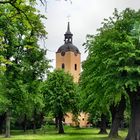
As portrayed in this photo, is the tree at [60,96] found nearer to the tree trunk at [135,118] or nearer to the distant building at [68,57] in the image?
the tree trunk at [135,118]

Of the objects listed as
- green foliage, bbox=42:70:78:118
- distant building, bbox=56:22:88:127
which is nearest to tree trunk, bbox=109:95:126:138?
green foliage, bbox=42:70:78:118

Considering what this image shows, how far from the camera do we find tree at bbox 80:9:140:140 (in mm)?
36953

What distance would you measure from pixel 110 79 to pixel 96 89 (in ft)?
13.9

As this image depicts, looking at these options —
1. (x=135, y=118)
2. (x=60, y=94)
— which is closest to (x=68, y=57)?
(x=60, y=94)

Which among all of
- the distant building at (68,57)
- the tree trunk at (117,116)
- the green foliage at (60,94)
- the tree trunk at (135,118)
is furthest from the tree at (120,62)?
the distant building at (68,57)

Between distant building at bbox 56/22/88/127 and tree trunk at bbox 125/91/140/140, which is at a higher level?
distant building at bbox 56/22/88/127

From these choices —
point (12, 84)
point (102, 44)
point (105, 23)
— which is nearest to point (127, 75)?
point (102, 44)

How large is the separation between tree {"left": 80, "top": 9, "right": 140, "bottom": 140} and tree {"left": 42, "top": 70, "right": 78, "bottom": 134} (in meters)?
33.1

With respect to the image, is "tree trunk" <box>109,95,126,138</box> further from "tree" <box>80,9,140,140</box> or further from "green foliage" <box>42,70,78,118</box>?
"green foliage" <box>42,70,78,118</box>

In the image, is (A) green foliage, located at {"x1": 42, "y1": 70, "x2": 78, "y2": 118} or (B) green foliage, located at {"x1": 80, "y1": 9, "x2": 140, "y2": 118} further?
(A) green foliage, located at {"x1": 42, "y1": 70, "x2": 78, "y2": 118}

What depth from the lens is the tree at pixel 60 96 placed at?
76.4 m

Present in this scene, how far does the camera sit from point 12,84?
5697 cm

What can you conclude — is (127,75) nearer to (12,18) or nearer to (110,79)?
(110,79)

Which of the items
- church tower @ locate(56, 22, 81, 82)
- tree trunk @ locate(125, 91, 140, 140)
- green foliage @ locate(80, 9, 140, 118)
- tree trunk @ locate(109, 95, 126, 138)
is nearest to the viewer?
green foliage @ locate(80, 9, 140, 118)
